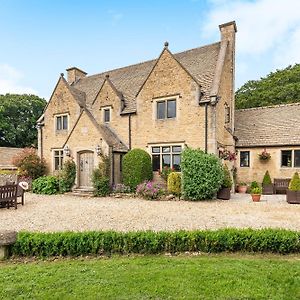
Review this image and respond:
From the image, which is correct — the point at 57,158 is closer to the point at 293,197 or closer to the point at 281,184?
the point at 281,184

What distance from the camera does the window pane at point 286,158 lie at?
1922 centimetres

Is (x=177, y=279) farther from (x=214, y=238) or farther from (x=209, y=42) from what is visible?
(x=209, y=42)

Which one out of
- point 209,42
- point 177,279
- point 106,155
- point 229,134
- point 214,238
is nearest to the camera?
point 177,279

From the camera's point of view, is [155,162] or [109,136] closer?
[155,162]

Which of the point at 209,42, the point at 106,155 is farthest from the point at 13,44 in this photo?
the point at 209,42

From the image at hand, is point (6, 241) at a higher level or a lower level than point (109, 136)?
lower

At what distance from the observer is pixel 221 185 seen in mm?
16188

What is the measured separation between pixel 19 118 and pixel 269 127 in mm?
49746

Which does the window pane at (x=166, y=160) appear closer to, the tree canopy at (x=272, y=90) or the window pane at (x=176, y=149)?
the window pane at (x=176, y=149)

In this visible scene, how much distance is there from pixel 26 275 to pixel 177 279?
112 inches

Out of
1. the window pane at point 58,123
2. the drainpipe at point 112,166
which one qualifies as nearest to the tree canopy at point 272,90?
the window pane at point 58,123

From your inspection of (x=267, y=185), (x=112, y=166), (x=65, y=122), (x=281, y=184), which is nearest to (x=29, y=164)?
(x=65, y=122)

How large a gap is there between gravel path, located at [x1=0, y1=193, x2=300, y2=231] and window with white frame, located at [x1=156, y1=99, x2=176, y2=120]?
6.92 m

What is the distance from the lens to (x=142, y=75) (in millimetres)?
23156
